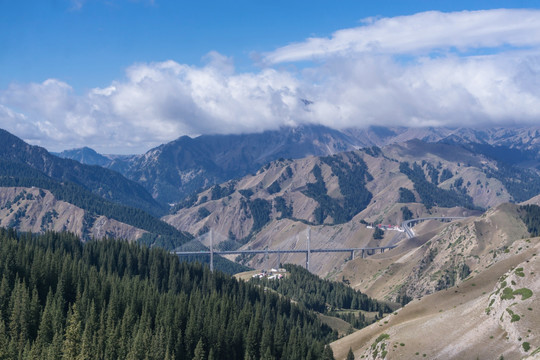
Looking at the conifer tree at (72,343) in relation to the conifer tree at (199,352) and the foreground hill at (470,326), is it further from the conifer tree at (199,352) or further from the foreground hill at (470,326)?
the foreground hill at (470,326)

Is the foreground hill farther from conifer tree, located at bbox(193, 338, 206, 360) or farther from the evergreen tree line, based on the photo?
conifer tree, located at bbox(193, 338, 206, 360)

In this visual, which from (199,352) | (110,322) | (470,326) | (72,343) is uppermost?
(110,322)

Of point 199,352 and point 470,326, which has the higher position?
point 470,326

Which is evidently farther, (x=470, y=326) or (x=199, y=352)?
(x=470, y=326)

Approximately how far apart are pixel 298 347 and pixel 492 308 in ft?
133

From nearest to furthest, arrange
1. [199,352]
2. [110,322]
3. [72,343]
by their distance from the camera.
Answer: [72,343]
[199,352]
[110,322]

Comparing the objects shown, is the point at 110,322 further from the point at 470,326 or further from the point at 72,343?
the point at 470,326

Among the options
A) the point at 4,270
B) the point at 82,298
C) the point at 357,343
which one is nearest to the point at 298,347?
the point at 357,343

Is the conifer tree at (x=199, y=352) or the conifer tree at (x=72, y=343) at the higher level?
the conifer tree at (x=72, y=343)

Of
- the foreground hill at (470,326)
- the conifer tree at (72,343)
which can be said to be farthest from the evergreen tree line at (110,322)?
the foreground hill at (470,326)

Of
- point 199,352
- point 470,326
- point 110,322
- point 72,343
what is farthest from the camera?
point 470,326

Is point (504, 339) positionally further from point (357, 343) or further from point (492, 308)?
point (357, 343)

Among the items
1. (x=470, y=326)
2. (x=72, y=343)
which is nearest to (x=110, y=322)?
(x=72, y=343)

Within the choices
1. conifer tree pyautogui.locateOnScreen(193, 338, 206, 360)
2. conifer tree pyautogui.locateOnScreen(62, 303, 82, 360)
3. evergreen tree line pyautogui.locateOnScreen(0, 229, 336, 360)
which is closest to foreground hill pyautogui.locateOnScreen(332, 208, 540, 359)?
evergreen tree line pyautogui.locateOnScreen(0, 229, 336, 360)
